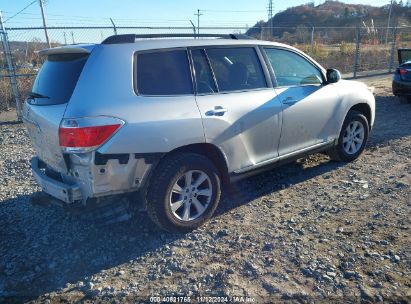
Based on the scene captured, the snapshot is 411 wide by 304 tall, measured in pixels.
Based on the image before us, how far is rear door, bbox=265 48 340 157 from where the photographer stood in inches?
171

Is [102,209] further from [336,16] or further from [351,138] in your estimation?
[336,16]

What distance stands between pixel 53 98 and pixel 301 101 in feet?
9.00

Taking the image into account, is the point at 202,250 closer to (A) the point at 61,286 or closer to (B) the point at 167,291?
(B) the point at 167,291

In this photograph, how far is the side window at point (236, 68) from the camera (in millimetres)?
3832

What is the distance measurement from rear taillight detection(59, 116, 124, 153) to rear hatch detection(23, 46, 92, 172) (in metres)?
0.14

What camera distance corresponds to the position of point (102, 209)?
3344 millimetres

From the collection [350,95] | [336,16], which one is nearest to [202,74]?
[350,95]

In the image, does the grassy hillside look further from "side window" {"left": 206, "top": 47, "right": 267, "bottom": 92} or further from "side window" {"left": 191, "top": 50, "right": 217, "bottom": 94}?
"side window" {"left": 191, "top": 50, "right": 217, "bottom": 94}

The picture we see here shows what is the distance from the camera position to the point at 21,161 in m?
A: 5.93

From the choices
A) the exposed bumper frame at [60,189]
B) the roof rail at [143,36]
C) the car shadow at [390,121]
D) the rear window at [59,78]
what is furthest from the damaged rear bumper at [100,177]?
the car shadow at [390,121]

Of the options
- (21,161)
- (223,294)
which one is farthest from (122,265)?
(21,161)

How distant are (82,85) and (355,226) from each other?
2925mm

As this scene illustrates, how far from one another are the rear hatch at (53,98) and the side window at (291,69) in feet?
7.02

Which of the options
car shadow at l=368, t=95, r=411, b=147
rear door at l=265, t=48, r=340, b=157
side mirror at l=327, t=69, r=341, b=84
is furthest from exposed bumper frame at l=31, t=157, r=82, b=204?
car shadow at l=368, t=95, r=411, b=147
